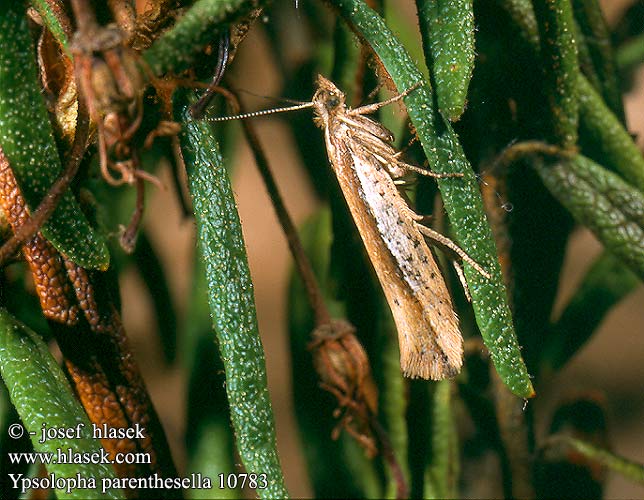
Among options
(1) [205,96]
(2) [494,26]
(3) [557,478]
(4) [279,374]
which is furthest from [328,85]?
(4) [279,374]

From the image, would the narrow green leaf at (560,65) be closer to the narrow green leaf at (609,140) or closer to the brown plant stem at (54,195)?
the narrow green leaf at (609,140)

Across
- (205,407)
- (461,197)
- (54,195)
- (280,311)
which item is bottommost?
(205,407)

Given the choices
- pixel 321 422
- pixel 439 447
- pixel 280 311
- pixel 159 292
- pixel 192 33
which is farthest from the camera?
pixel 280 311

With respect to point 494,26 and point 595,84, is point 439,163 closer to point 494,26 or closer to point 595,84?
point 494,26

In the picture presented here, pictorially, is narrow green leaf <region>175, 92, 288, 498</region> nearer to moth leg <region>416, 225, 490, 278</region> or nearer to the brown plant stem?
the brown plant stem

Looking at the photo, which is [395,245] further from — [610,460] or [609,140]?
[610,460]

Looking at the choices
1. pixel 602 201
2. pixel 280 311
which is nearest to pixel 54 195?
pixel 602 201

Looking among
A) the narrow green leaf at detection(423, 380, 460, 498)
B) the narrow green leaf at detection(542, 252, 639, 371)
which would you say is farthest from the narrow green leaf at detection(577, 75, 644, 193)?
the narrow green leaf at detection(423, 380, 460, 498)

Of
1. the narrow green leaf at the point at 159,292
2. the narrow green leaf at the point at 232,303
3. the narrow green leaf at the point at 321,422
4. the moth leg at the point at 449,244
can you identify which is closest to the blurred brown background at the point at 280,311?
the narrow green leaf at the point at 159,292
